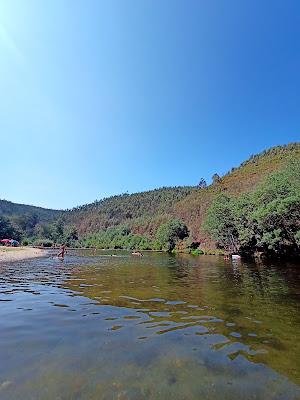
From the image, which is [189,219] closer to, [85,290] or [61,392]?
[85,290]

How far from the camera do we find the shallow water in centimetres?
715

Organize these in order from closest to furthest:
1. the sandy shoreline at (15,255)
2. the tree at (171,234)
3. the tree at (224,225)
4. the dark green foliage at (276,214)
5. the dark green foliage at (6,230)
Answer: the dark green foliage at (276,214), the sandy shoreline at (15,255), the tree at (224,225), the tree at (171,234), the dark green foliage at (6,230)

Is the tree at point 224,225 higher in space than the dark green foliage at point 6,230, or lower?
lower

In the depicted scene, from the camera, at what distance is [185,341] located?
10.7 m

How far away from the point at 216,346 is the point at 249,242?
7015 centimetres

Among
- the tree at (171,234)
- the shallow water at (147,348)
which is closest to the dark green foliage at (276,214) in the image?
the shallow water at (147,348)

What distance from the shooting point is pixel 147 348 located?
9898 mm

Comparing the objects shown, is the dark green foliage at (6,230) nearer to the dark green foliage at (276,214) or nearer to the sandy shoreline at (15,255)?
the sandy shoreline at (15,255)

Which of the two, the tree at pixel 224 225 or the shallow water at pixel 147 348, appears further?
the tree at pixel 224 225

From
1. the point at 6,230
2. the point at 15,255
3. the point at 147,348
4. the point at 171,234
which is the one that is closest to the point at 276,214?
the point at 147,348

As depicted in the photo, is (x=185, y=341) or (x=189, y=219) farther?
(x=189, y=219)

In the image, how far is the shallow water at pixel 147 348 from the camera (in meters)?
7.15

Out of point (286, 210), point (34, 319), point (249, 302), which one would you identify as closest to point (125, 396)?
point (34, 319)

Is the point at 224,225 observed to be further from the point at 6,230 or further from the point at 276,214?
the point at 6,230
